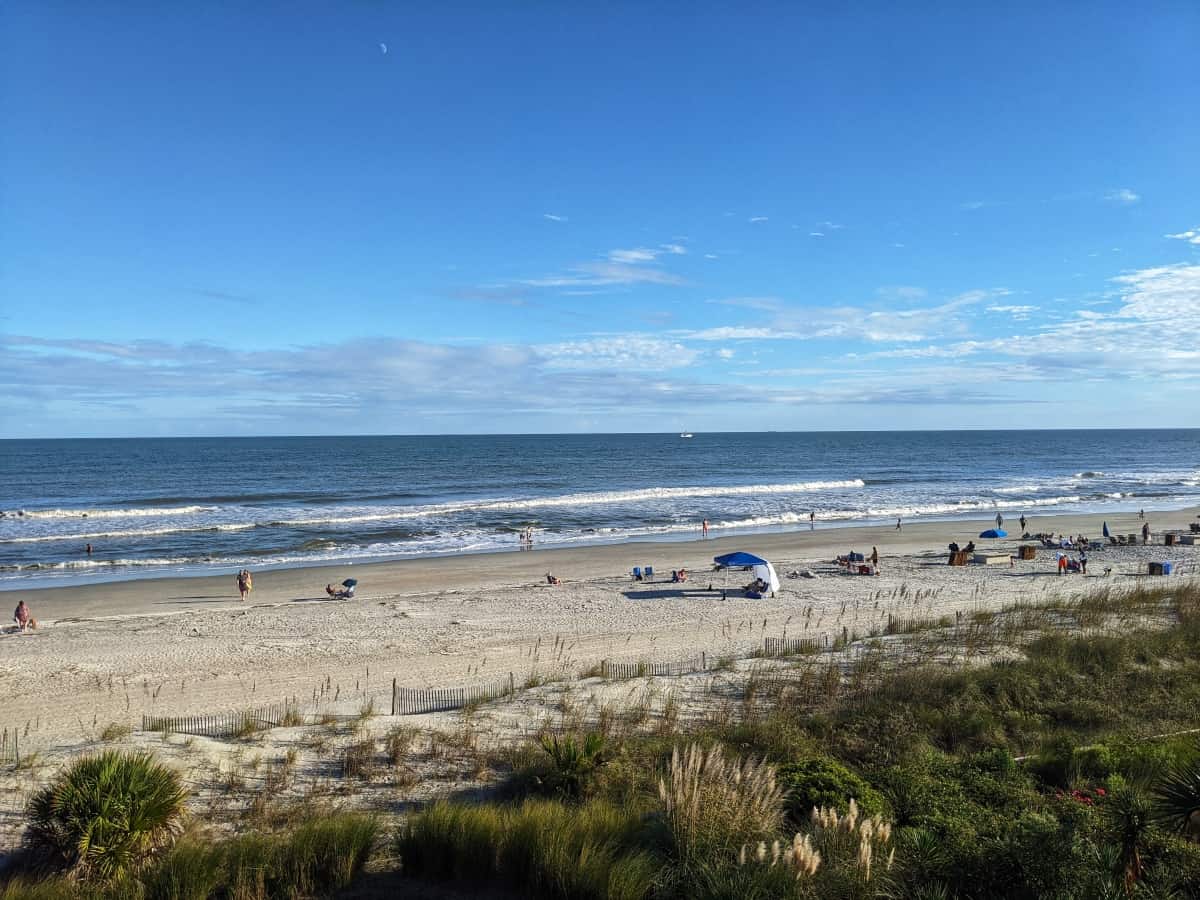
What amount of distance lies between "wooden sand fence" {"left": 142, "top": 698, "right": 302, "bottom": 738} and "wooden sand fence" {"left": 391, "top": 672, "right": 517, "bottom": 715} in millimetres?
1551

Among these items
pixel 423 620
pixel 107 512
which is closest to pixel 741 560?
pixel 423 620

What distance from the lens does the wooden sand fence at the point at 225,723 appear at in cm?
1115

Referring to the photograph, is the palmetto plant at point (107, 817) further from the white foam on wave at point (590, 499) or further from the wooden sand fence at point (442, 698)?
the white foam on wave at point (590, 499)

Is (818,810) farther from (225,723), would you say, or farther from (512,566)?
(512,566)

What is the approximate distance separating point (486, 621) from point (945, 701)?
13.9m

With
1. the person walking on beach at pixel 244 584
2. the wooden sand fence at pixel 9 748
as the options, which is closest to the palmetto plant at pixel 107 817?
the wooden sand fence at pixel 9 748

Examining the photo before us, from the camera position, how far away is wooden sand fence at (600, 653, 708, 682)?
14.1 meters

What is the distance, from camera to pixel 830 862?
554cm

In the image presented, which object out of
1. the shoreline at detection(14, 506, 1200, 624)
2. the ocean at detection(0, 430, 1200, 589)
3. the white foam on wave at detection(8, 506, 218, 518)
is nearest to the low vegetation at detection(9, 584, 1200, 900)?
the shoreline at detection(14, 506, 1200, 624)

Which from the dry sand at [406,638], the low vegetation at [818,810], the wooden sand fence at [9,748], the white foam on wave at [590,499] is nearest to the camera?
the low vegetation at [818,810]

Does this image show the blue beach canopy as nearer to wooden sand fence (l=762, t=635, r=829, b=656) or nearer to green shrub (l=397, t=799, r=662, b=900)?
wooden sand fence (l=762, t=635, r=829, b=656)

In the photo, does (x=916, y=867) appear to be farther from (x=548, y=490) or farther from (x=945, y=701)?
(x=548, y=490)

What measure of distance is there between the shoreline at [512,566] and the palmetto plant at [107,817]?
20.3 m

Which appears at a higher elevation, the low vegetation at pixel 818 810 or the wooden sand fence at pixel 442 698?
the low vegetation at pixel 818 810
